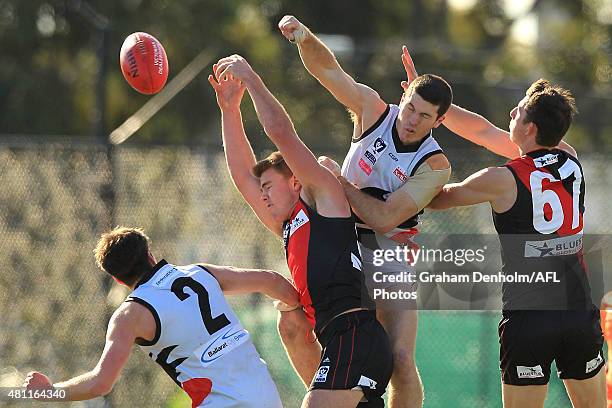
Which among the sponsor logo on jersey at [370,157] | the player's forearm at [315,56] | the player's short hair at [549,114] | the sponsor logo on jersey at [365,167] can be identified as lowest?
the sponsor logo on jersey at [365,167]

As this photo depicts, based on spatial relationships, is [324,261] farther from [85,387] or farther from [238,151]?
[85,387]

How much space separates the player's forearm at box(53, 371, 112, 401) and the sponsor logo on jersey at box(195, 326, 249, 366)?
1.90 feet

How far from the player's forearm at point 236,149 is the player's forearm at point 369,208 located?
79cm

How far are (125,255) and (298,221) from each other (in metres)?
0.92

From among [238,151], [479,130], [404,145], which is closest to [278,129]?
[404,145]

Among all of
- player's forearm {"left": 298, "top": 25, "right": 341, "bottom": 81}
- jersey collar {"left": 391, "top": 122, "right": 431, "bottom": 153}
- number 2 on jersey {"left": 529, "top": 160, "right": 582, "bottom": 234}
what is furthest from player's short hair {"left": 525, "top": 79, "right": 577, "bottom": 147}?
→ player's forearm {"left": 298, "top": 25, "right": 341, "bottom": 81}

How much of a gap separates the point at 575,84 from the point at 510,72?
3.14 metres

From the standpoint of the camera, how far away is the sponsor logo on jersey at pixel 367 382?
229 inches

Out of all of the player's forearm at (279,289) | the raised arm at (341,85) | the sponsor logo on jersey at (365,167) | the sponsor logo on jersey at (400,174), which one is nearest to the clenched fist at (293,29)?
the raised arm at (341,85)

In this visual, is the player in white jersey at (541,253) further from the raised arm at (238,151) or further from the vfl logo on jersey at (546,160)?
the raised arm at (238,151)

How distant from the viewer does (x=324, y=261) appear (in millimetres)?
5957

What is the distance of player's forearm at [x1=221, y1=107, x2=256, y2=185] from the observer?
262 inches

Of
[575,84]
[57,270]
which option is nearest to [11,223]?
[57,270]

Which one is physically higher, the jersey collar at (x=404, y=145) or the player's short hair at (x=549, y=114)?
the player's short hair at (x=549, y=114)
